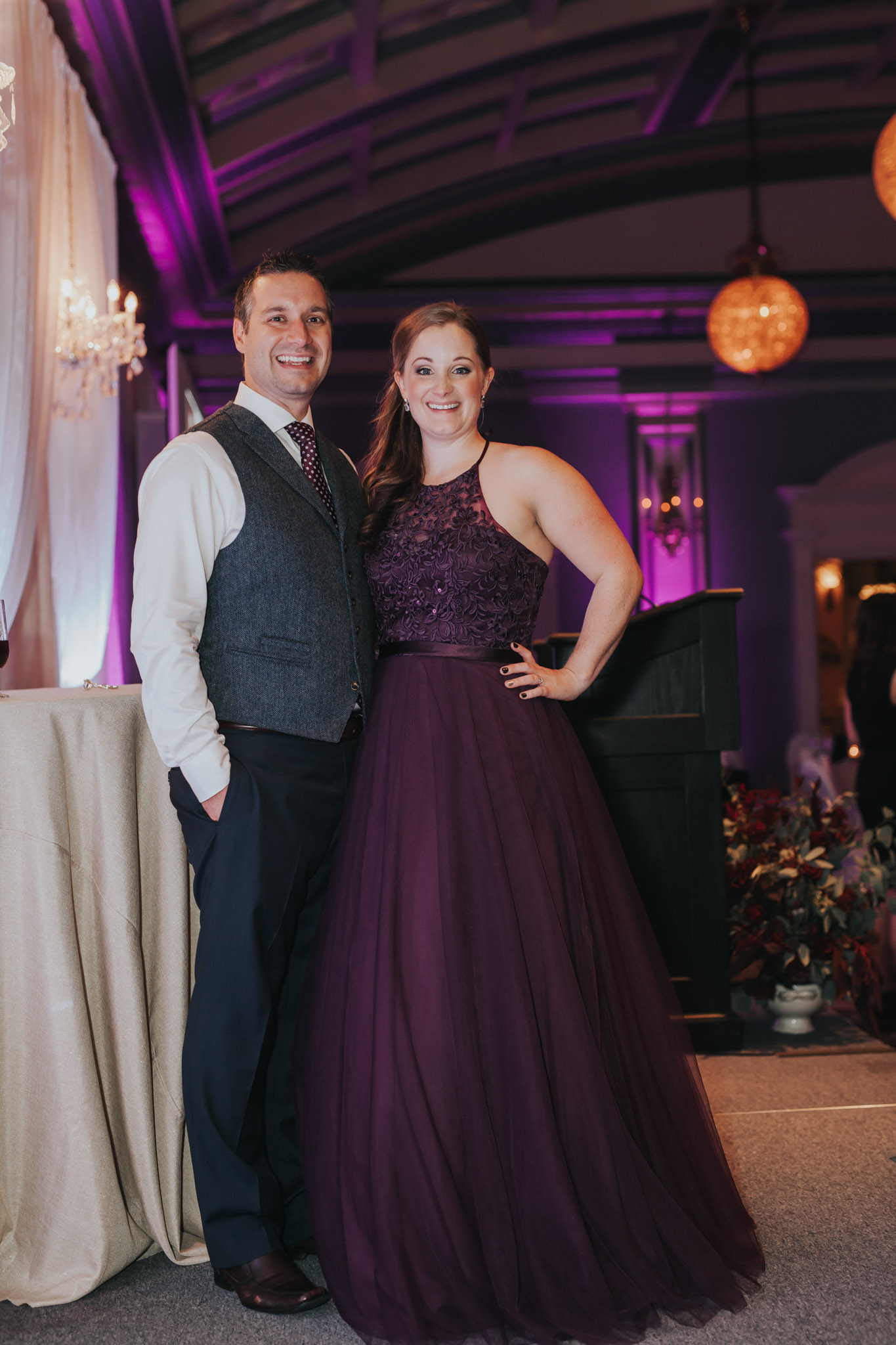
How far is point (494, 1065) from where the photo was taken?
1.79m

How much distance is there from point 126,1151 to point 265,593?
1.00 meters

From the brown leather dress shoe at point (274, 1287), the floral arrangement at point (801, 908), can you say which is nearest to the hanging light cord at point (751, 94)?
the floral arrangement at point (801, 908)

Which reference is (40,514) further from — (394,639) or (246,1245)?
(246,1245)

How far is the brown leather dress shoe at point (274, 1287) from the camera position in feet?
5.86

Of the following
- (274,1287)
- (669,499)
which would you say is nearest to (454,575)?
(274,1287)

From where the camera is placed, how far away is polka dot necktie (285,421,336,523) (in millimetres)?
2076

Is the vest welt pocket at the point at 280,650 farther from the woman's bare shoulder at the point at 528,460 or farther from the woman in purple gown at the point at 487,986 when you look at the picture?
the woman's bare shoulder at the point at 528,460

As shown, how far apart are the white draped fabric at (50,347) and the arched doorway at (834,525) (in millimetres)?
5470

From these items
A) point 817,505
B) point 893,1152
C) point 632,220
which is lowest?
point 893,1152

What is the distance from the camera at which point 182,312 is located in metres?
7.71

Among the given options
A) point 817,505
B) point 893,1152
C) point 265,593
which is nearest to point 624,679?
point 893,1152

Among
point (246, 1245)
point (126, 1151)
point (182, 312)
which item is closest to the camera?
point (246, 1245)

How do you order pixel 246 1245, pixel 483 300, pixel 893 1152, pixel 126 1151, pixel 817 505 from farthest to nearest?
pixel 817 505 → pixel 483 300 → pixel 893 1152 → pixel 126 1151 → pixel 246 1245

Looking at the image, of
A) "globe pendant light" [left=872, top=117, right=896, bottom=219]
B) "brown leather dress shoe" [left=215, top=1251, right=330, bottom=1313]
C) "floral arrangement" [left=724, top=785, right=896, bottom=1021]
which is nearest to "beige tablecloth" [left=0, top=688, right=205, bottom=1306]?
"brown leather dress shoe" [left=215, top=1251, right=330, bottom=1313]
